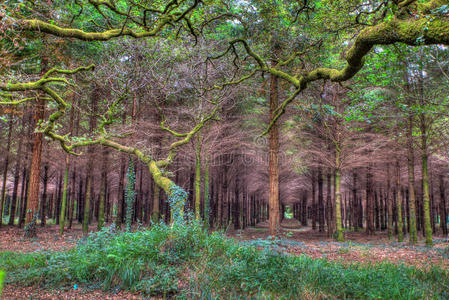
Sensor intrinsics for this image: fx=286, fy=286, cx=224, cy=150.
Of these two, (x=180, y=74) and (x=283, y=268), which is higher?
(x=180, y=74)

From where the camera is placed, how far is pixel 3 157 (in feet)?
63.4

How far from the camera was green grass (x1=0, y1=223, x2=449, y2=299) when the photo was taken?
18.6ft

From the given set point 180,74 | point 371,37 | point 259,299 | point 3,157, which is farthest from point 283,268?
point 3,157

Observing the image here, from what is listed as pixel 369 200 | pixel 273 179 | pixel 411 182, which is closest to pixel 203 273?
pixel 273 179

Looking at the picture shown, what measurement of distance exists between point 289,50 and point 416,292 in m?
8.43

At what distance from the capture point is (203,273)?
20.5 feet

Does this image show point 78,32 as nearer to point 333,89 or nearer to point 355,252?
point 355,252

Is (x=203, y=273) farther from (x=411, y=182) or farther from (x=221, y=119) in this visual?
(x=411, y=182)

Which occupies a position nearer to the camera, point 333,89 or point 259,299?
point 259,299

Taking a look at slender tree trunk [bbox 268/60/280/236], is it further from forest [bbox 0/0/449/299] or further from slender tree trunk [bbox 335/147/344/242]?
slender tree trunk [bbox 335/147/344/242]

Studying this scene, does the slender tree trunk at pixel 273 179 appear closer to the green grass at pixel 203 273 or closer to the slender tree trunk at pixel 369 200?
the green grass at pixel 203 273

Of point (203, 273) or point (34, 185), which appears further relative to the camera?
point (34, 185)

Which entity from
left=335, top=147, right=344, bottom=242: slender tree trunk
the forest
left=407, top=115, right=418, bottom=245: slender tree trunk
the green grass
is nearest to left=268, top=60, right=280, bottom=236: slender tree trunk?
the forest

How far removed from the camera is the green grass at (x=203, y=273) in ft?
18.6
